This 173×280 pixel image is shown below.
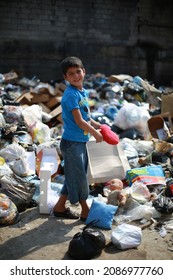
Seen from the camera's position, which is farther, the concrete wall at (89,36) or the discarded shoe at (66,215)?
the concrete wall at (89,36)

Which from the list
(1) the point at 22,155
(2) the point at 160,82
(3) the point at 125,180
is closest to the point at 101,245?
(3) the point at 125,180

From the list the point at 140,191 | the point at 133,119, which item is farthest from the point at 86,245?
the point at 133,119

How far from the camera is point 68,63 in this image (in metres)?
3.35

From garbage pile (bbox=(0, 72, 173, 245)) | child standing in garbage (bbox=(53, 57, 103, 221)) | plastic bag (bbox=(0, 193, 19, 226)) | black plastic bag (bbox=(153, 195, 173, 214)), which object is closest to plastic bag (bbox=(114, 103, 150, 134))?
garbage pile (bbox=(0, 72, 173, 245))

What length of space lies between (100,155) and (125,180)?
0.44 m

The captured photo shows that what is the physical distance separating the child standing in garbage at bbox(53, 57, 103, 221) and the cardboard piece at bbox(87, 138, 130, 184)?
0.77 meters

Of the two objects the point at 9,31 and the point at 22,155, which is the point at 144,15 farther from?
the point at 22,155

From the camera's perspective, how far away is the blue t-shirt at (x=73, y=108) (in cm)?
331

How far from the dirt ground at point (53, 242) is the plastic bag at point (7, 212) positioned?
0.17 feet

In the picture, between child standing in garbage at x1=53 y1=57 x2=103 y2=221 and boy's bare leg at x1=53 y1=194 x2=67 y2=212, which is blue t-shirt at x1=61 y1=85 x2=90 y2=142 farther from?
boy's bare leg at x1=53 y1=194 x2=67 y2=212

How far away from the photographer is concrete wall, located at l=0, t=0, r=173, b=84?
11172 millimetres

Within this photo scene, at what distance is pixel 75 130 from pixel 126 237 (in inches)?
42.5

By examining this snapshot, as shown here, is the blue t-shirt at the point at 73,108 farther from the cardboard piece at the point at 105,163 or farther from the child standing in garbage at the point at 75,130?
the cardboard piece at the point at 105,163

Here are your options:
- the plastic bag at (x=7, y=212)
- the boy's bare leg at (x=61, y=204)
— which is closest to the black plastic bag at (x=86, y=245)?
the boy's bare leg at (x=61, y=204)
